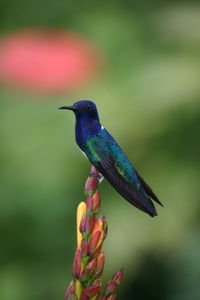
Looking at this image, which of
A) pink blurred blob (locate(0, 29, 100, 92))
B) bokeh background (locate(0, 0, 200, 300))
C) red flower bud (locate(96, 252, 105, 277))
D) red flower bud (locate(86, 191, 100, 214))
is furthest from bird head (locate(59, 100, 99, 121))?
pink blurred blob (locate(0, 29, 100, 92))

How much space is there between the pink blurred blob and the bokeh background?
0.02 metres

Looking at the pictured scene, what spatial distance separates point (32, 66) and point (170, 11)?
393 cm

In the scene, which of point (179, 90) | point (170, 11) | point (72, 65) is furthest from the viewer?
point (170, 11)

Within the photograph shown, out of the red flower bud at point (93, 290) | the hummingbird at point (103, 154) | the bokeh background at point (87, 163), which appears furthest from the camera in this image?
the bokeh background at point (87, 163)

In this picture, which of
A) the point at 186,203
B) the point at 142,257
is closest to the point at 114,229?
the point at 142,257

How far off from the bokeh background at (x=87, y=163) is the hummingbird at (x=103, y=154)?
381 cm

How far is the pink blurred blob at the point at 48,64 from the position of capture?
7.60 metres

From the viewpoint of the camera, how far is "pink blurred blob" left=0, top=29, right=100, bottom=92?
760 centimetres

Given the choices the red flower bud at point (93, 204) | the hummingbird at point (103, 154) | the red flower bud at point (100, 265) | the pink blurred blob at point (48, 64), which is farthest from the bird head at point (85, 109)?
the pink blurred blob at point (48, 64)

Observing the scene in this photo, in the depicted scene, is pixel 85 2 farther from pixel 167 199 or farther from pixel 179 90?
pixel 167 199

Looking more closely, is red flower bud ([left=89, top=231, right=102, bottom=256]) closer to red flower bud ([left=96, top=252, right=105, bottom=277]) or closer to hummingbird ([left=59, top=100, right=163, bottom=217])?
red flower bud ([left=96, top=252, right=105, bottom=277])

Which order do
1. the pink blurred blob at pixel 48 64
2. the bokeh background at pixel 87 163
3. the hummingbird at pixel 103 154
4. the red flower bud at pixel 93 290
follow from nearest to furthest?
1. the red flower bud at pixel 93 290
2. the hummingbird at pixel 103 154
3. the bokeh background at pixel 87 163
4. the pink blurred blob at pixel 48 64

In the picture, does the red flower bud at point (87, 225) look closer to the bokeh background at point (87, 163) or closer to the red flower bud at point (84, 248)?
the red flower bud at point (84, 248)

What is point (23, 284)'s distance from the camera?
610 centimetres
